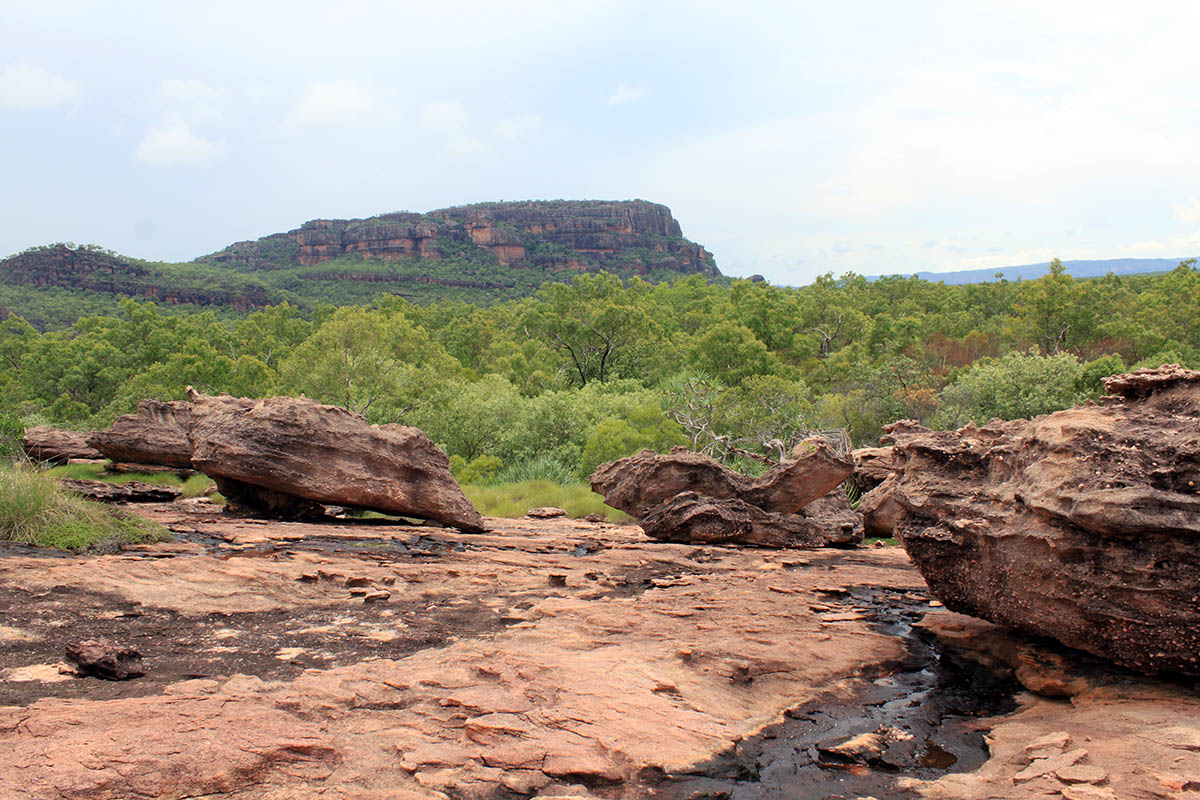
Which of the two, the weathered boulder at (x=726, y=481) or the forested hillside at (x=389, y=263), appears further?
the forested hillside at (x=389, y=263)

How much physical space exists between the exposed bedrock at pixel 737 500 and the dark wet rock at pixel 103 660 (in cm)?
854

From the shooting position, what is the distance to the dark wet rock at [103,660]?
4754 mm

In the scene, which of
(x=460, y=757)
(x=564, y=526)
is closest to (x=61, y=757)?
(x=460, y=757)

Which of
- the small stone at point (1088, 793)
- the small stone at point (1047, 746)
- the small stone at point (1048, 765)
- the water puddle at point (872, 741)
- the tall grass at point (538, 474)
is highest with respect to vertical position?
the small stone at point (1088, 793)

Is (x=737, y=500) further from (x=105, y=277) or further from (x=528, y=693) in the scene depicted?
(x=105, y=277)

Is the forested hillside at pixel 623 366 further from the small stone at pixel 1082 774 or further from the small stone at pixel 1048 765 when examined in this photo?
the small stone at pixel 1082 774

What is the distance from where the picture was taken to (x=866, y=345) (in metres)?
42.0

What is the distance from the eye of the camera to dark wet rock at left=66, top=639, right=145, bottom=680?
4.75 metres

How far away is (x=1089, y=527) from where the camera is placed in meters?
5.25

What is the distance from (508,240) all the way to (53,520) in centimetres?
12914

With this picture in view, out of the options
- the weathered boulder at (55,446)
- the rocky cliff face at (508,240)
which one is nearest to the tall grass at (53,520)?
the weathered boulder at (55,446)

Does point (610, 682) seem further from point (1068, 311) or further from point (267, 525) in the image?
point (1068, 311)

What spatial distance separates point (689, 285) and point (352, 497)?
54634mm

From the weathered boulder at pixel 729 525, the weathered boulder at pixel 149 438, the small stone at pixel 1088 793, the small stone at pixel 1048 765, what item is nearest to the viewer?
the small stone at pixel 1088 793
